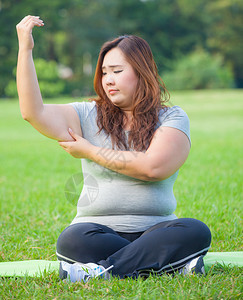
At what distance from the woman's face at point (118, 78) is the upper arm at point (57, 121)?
0.73 ft

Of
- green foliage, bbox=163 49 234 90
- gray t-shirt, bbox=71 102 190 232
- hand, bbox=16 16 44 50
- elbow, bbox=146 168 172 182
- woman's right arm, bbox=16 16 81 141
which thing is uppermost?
hand, bbox=16 16 44 50

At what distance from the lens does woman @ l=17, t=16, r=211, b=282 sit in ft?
6.72

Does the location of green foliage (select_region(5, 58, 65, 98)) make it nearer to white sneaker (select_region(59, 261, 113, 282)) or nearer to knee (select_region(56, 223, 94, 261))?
knee (select_region(56, 223, 94, 261))

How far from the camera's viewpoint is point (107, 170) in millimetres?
2232

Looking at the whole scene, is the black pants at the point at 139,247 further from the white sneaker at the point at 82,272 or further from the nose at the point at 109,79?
the nose at the point at 109,79

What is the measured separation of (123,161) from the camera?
2.10 m

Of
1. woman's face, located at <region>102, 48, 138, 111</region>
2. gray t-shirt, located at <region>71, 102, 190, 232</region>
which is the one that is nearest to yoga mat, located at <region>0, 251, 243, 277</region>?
gray t-shirt, located at <region>71, 102, 190, 232</region>

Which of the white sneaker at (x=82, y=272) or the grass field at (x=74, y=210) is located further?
the white sneaker at (x=82, y=272)

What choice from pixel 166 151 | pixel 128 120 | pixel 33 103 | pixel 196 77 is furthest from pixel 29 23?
pixel 196 77

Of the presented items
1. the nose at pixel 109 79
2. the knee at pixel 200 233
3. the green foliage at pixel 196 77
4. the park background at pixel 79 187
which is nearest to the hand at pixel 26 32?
the nose at pixel 109 79

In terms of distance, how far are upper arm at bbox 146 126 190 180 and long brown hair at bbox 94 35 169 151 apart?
0.09m

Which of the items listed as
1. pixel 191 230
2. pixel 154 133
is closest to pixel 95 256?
pixel 191 230

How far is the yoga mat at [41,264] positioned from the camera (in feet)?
7.12

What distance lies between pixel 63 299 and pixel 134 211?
1.90 ft
